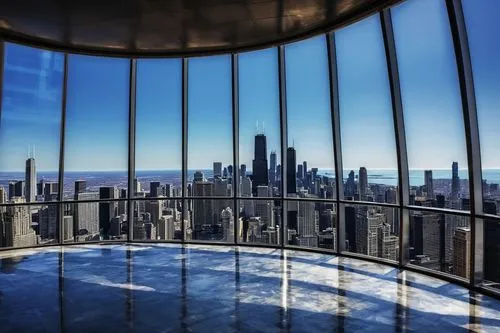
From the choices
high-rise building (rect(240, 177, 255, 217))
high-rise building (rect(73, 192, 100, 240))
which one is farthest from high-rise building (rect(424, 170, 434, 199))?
high-rise building (rect(73, 192, 100, 240))

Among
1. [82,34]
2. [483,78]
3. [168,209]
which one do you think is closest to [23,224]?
[168,209]

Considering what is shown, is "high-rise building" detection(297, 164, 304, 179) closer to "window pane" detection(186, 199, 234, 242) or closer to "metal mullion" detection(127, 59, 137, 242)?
"window pane" detection(186, 199, 234, 242)

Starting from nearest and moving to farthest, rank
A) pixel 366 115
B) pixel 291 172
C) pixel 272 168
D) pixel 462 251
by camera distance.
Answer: pixel 462 251 < pixel 366 115 < pixel 291 172 < pixel 272 168

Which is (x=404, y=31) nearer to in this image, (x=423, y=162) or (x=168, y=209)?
(x=423, y=162)

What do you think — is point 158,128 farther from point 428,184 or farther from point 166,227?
point 428,184

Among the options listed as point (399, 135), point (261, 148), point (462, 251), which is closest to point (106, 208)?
point (261, 148)

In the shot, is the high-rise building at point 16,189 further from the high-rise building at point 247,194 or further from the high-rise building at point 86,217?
the high-rise building at point 247,194

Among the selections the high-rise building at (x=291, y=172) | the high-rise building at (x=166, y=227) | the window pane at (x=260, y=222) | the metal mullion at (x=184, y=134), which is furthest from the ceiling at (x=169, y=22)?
the high-rise building at (x=166, y=227)
